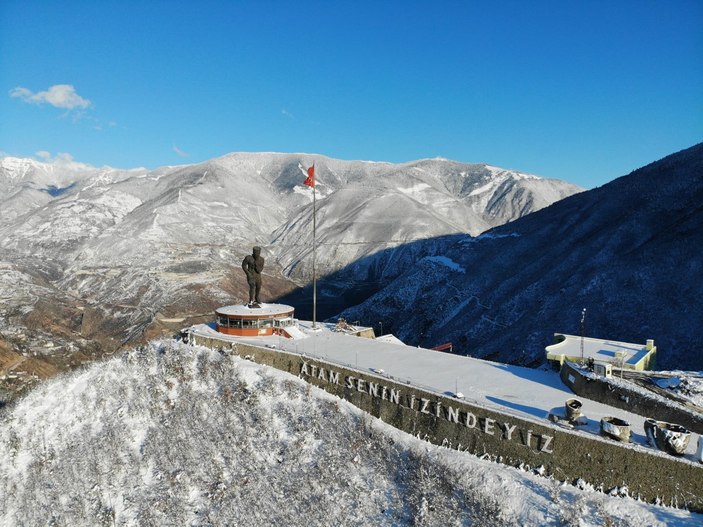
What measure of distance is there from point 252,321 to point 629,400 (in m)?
26.3

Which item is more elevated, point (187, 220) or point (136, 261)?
point (187, 220)

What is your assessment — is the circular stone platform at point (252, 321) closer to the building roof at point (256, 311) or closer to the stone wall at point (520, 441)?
the building roof at point (256, 311)

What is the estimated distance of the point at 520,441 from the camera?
21031 millimetres

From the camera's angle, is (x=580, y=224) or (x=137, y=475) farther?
(x=580, y=224)

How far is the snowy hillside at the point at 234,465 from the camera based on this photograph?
1941 cm

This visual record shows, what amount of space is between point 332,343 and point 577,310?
32.4 m

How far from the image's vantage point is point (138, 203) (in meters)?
186

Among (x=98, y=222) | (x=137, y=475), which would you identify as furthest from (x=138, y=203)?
(x=137, y=475)

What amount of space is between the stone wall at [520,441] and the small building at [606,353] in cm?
864

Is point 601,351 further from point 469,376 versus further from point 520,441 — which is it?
point 520,441

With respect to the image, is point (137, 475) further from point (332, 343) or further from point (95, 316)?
point (95, 316)

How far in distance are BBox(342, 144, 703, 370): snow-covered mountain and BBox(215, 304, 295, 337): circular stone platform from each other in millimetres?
23794

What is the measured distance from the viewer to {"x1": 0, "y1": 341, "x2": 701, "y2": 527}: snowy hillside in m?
19.4

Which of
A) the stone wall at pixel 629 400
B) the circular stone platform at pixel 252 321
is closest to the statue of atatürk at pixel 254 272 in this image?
the circular stone platform at pixel 252 321
